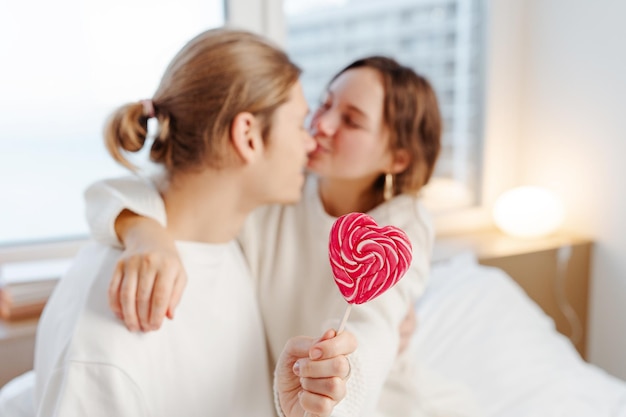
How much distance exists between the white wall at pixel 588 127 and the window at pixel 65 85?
1023 millimetres

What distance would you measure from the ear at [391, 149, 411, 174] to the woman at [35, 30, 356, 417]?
177 mm

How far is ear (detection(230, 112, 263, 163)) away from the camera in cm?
97

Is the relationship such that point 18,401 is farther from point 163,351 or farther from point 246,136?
point 246,136

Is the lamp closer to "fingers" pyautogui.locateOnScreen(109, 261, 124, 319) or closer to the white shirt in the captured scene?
the white shirt

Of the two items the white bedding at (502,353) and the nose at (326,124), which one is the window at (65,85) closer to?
the nose at (326,124)

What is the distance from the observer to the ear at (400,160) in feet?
3.85

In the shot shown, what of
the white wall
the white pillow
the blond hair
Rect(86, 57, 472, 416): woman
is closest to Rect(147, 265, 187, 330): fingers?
Rect(86, 57, 472, 416): woman

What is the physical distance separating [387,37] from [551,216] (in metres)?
0.77

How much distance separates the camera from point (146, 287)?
0.81m

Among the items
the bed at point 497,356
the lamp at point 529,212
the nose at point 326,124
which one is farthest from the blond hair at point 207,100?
the lamp at point 529,212

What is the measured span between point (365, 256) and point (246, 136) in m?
0.41

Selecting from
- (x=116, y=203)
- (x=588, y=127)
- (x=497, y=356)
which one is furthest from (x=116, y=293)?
(x=588, y=127)

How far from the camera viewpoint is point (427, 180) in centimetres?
123

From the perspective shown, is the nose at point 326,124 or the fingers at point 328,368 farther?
the nose at point 326,124
